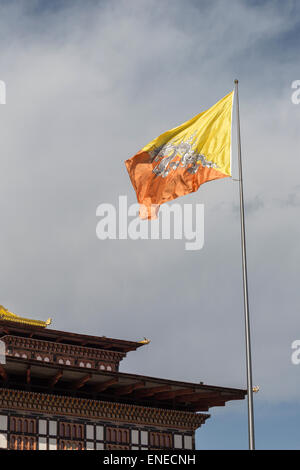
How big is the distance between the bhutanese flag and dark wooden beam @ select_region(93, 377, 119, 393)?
13.8 m

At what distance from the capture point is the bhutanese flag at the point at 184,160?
29562 millimetres

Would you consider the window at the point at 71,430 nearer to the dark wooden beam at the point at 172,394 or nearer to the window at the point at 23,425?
the window at the point at 23,425

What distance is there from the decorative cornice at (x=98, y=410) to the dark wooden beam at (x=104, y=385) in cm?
66

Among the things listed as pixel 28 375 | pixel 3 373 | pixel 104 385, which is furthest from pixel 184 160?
pixel 104 385

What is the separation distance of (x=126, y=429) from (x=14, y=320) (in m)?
12.2

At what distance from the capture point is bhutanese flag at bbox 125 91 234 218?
29562 millimetres

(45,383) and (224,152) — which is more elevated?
(224,152)

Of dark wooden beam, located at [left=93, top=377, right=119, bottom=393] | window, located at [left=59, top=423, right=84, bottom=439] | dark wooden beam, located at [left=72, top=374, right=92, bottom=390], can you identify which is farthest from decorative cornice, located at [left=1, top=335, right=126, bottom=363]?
window, located at [left=59, top=423, right=84, bottom=439]

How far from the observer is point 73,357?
168 ft

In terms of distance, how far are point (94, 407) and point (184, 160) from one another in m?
16.7

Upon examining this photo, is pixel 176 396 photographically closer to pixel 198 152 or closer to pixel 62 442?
pixel 62 442

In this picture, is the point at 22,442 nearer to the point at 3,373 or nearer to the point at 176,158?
the point at 3,373

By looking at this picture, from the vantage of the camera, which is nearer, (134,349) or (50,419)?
(50,419)
